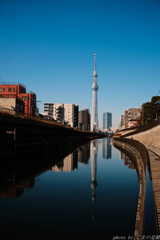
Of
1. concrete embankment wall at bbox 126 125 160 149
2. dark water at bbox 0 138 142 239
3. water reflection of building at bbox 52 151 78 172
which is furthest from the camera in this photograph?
concrete embankment wall at bbox 126 125 160 149

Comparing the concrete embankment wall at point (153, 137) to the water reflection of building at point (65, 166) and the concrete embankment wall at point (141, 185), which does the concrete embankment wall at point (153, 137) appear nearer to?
the concrete embankment wall at point (141, 185)

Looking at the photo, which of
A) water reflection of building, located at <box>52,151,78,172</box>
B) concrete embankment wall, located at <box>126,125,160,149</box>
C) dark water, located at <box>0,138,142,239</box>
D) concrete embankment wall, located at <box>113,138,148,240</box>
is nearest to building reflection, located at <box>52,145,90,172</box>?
water reflection of building, located at <box>52,151,78,172</box>

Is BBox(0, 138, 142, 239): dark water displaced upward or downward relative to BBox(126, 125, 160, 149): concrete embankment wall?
downward

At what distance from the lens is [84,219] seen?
11.3 m

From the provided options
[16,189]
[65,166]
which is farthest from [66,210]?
[65,166]

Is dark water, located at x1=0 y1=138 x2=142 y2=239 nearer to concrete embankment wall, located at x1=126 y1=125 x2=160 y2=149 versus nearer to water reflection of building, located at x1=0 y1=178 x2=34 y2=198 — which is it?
water reflection of building, located at x1=0 y1=178 x2=34 y2=198

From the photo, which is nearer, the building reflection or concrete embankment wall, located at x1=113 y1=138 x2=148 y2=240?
concrete embankment wall, located at x1=113 y1=138 x2=148 y2=240

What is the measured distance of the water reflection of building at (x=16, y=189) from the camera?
52.6ft

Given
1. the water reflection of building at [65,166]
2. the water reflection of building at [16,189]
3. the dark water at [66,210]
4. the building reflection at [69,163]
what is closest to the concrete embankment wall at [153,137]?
the building reflection at [69,163]

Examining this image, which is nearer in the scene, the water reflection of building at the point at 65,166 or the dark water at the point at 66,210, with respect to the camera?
the dark water at the point at 66,210

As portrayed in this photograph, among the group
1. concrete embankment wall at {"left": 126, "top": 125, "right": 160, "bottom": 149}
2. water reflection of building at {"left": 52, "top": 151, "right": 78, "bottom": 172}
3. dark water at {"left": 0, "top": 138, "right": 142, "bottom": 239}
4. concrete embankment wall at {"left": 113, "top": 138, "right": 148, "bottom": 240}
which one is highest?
concrete embankment wall at {"left": 126, "top": 125, "right": 160, "bottom": 149}

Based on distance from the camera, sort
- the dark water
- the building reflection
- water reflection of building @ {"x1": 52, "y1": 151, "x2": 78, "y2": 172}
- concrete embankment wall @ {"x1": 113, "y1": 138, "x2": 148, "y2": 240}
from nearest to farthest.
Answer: concrete embankment wall @ {"x1": 113, "y1": 138, "x2": 148, "y2": 240} → the dark water → water reflection of building @ {"x1": 52, "y1": 151, "x2": 78, "y2": 172} → the building reflection

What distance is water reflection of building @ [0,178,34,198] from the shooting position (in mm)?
16036

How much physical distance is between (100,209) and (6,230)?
5725mm
